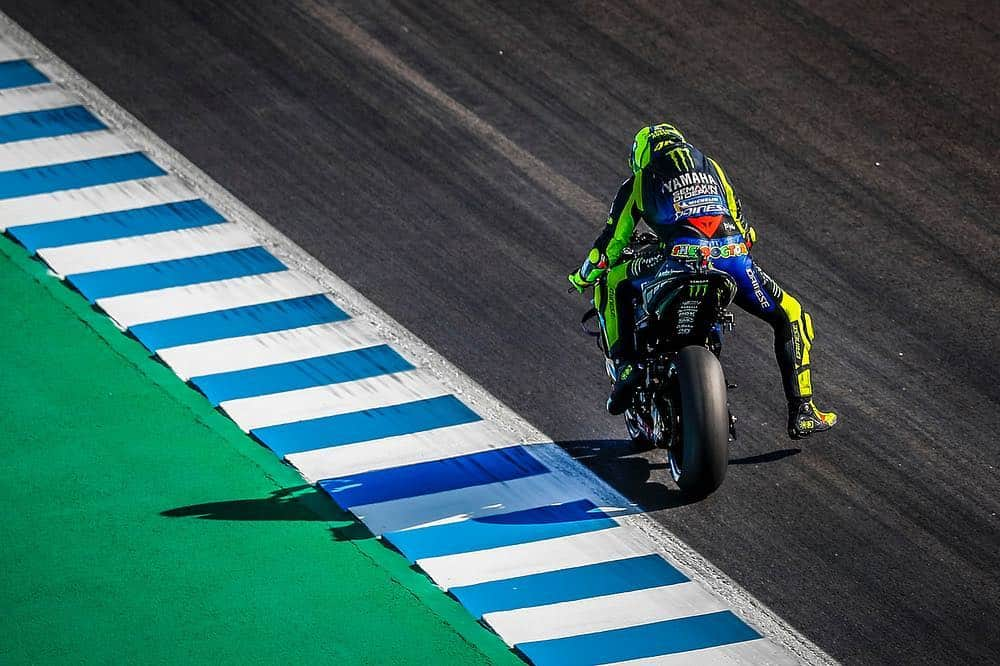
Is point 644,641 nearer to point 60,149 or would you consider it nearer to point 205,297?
point 205,297

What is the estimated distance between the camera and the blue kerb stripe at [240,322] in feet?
39.6

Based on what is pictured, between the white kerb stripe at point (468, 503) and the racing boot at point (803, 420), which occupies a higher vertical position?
the racing boot at point (803, 420)

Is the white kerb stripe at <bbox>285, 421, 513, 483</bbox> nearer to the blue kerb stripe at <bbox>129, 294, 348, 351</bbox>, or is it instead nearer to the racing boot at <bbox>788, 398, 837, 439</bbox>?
the blue kerb stripe at <bbox>129, 294, 348, 351</bbox>

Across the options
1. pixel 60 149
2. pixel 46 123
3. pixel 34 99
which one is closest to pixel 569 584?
pixel 60 149

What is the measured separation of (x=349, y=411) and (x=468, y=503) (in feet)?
4.72

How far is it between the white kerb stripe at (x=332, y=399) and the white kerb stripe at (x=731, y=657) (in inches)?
130

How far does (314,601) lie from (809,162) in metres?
7.77

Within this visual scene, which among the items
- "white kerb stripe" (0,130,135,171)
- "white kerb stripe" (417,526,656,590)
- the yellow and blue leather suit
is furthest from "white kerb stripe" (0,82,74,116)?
"white kerb stripe" (417,526,656,590)

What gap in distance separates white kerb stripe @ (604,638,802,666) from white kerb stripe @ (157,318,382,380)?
4.18 meters

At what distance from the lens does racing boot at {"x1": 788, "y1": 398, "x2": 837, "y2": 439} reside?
1074 centimetres

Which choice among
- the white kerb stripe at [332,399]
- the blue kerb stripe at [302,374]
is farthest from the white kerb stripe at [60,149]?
the white kerb stripe at [332,399]

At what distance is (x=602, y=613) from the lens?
31.2 feet

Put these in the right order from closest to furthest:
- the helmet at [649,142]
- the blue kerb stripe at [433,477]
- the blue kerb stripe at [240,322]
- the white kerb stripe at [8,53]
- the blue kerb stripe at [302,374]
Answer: the blue kerb stripe at [433,477], the helmet at [649,142], the blue kerb stripe at [302,374], the blue kerb stripe at [240,322], the white kerb stripe at [8,53]

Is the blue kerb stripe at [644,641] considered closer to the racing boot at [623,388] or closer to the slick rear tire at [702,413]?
the slick rear tire at [702,413]
